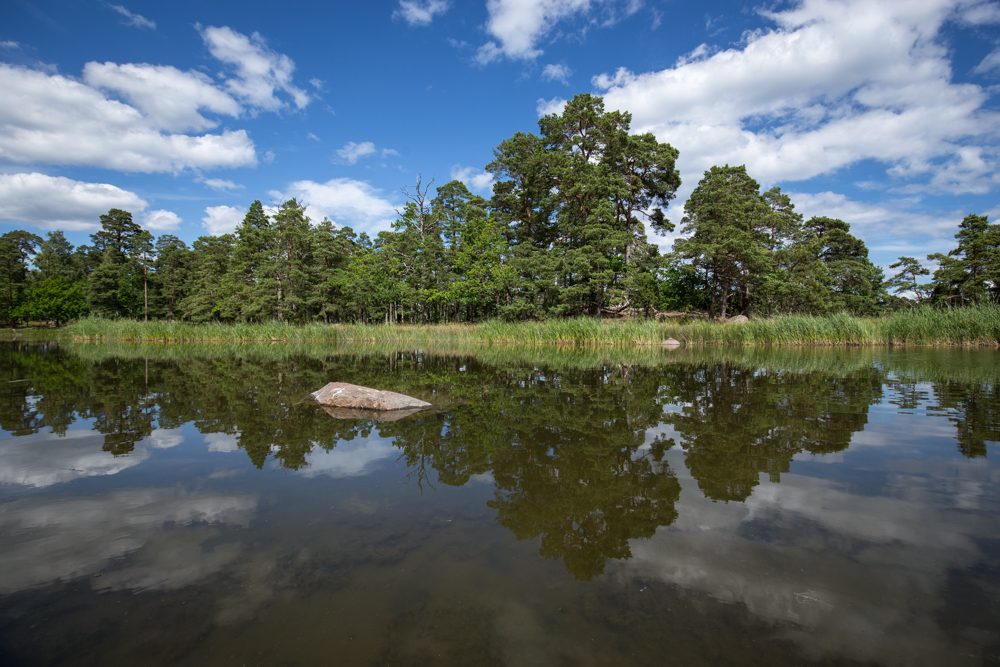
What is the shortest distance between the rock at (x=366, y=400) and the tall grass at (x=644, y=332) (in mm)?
14311

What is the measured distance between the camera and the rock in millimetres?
6034

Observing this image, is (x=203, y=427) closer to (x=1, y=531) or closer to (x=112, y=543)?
(x=1, y=531)

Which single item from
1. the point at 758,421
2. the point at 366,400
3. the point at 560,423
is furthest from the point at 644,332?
the point at 366,400

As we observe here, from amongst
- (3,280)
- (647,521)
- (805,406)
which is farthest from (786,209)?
(3,280)

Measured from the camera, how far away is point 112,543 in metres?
2.47

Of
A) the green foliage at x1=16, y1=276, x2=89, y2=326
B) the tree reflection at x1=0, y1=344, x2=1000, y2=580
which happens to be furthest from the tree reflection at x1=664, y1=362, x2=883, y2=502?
Result: the green foliage at x1=16, y1=276, x2=89, y2=326

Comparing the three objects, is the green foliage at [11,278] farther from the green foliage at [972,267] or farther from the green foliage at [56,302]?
the green foliage at [972,267]

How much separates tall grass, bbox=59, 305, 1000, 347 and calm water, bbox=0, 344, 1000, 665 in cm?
1471

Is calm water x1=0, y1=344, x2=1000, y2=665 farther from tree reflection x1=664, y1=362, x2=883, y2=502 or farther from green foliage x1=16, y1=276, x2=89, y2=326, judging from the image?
green foliage x1=16, y1=276, x2=89, y2=326

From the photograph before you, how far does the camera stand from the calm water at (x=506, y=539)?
5.53 ft

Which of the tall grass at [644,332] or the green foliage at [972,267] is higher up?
the green foliage at [972,267]

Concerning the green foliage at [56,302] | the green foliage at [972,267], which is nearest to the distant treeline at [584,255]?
the green foliage at [972,267]

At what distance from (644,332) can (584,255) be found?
19.8 ft

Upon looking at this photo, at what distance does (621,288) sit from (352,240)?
2642 cm
